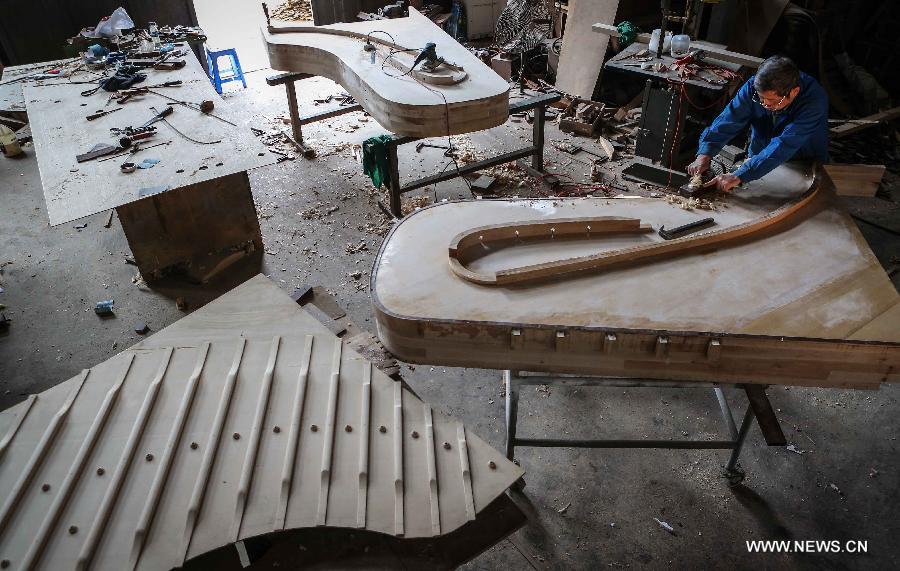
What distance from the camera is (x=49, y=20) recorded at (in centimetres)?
751

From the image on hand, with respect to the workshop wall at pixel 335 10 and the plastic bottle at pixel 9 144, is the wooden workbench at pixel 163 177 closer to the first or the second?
the plastic bottle at pixel 9 144

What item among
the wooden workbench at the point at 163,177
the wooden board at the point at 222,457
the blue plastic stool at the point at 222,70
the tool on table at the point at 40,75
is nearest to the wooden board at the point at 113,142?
the wooden workbench at the point at 163,177

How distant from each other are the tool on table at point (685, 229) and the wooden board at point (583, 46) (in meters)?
4.55

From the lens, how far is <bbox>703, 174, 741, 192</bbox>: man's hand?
3.27 metres

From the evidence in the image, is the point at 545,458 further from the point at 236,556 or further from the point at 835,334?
the point at 236,556

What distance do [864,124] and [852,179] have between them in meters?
3.20

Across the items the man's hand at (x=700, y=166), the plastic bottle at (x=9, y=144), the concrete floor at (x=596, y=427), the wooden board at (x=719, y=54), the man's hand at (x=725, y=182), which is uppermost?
the wooden board at (x=719, y=54)

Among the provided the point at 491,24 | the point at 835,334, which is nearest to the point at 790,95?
the point at 835,334

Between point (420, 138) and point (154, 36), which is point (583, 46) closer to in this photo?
point (420, 138)

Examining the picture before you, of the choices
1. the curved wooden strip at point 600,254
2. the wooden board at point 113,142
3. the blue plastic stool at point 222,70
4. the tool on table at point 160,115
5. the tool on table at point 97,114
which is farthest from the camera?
the blue plastic stool at point 222,70

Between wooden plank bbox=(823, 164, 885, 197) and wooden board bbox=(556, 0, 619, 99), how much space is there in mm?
4082

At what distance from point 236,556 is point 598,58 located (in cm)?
668

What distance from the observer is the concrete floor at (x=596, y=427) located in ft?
9.53

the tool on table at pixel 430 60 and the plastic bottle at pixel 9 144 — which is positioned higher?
the tool on table at pixel 430 60
